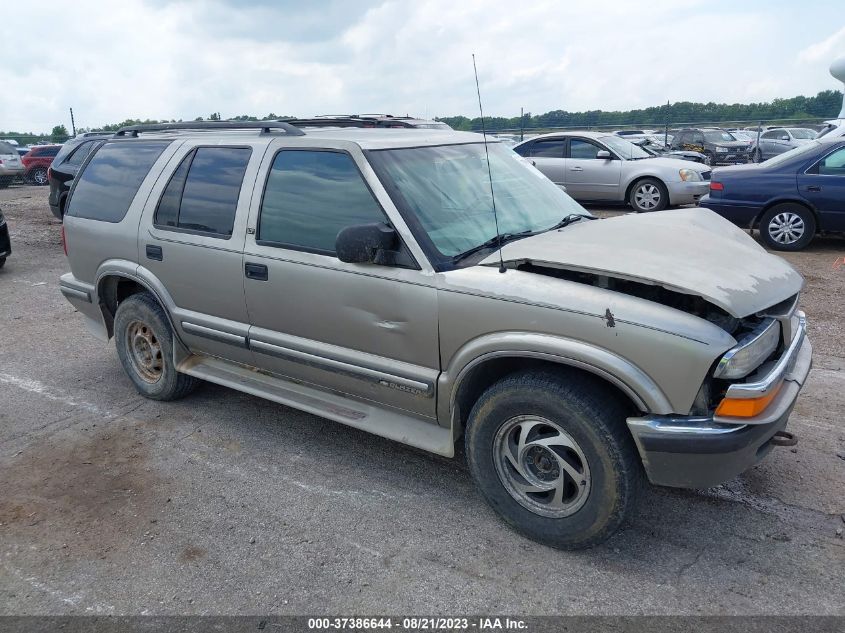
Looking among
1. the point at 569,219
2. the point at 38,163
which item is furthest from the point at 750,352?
the point at 38,163

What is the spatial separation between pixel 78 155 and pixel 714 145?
815 inches

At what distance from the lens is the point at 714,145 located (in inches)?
951

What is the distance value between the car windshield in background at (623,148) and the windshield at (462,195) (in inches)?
377

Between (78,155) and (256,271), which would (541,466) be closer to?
(256,271)

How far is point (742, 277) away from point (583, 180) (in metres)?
10.8

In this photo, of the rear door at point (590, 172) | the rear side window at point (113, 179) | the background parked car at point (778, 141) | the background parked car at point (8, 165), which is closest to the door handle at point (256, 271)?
the rear side window at point (113, 179)

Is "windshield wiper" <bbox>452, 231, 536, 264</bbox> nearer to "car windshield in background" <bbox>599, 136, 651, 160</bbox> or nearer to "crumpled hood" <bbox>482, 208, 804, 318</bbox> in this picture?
"crumpled hood" <bbox>482, 208, 804, 318</bbox>

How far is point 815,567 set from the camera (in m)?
2.95

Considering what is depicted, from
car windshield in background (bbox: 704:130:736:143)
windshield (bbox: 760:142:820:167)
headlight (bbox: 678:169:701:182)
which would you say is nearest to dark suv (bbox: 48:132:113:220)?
headlight (bbox: 678:169:701:182)

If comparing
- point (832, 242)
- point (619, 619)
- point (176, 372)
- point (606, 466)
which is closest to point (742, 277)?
point (606, 466)

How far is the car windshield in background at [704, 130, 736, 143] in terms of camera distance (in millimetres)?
24578

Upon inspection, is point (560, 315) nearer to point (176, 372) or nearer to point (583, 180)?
point (176, 372)

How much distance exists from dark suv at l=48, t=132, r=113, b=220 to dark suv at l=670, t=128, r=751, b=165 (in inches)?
779

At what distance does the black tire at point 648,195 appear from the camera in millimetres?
12578
